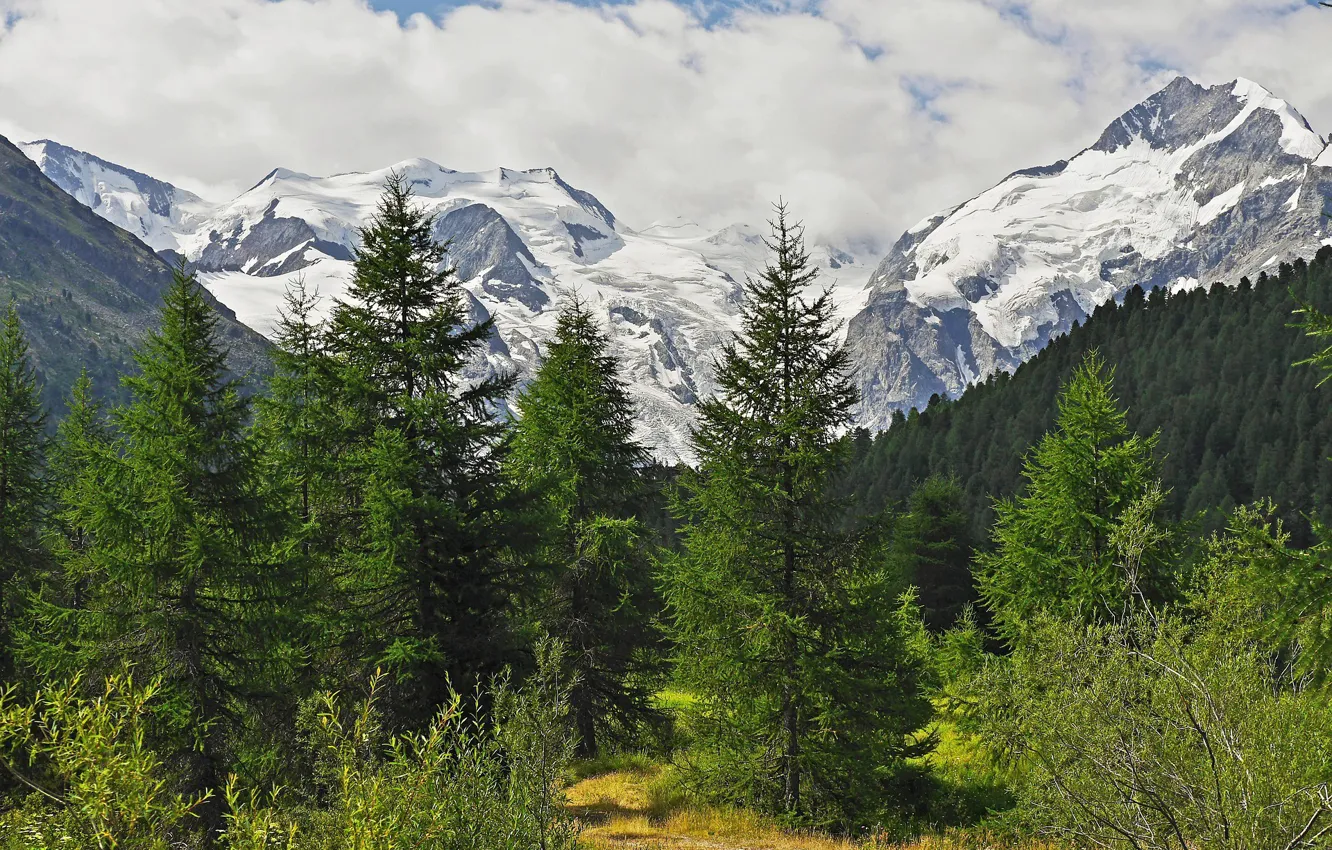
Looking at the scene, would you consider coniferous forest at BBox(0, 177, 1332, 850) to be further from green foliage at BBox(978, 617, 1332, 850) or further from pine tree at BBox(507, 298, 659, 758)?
green foliage at BBox(978, 617, 1332, 850)

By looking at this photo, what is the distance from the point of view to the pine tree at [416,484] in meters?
14.2

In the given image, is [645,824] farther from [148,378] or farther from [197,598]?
[148,378]

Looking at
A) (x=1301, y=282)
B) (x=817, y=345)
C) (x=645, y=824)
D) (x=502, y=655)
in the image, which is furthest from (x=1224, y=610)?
(x=1301, y=282)

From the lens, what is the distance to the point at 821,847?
1302 centimetres

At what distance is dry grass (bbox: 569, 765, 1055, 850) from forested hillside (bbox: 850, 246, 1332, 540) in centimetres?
5598

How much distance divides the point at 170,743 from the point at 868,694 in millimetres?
10913

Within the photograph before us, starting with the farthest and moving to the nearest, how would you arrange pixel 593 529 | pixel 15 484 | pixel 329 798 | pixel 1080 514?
pixel 593 529 → pixel 15 484 → pixel 1080 514 → pixel 329 798

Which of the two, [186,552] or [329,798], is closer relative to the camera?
[329,798]

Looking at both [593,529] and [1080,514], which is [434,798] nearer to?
[593,529]

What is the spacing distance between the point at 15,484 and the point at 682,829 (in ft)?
52.8

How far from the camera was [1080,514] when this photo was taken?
1911 centimetres

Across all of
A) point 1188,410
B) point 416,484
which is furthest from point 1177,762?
point 1188,410

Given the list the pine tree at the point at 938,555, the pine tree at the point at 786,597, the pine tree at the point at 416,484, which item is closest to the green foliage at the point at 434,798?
the pine tree at the point at 416,484

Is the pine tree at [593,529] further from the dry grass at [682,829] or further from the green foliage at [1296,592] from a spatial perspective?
the green foliage at [1296,592]
